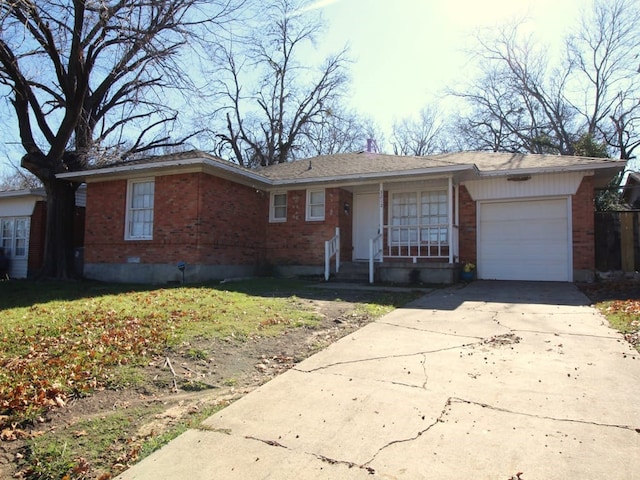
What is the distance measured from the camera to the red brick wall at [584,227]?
11703mm

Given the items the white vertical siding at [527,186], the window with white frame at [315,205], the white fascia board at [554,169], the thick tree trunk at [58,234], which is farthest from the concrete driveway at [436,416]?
the thick tree trunk at [58,234]

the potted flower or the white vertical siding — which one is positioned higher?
the white vertical siding

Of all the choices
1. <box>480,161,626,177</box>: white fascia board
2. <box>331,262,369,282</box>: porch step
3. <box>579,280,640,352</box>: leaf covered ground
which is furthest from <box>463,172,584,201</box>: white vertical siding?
<box>331,262,369,282</box>: porch step

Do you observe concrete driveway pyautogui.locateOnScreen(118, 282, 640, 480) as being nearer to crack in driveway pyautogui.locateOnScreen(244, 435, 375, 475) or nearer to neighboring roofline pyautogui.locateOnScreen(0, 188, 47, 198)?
crack in driveway pyautogui.locateOnScreen(244, 435, 375, 475)

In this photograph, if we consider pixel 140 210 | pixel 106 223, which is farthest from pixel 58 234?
pixel 140 210

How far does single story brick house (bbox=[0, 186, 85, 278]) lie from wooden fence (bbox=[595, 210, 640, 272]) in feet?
57.0

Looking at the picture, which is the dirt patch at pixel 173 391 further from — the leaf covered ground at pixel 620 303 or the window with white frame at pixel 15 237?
the window with white frame at pixel 15 237

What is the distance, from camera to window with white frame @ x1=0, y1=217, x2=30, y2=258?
687 inches

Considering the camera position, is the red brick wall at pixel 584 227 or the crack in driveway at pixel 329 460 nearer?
the crack in driveway at pixel 329 460

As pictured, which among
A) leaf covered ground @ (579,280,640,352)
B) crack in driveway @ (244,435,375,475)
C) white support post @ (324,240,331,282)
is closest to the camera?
crack in driveway @ (244,435,375,475)

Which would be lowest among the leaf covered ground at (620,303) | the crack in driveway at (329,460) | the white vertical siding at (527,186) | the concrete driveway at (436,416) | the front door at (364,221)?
the crack in driveway at (329,460)

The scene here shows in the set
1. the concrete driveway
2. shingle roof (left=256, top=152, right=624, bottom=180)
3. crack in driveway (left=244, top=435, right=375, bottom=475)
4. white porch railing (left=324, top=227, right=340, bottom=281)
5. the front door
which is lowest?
crack in driveway (left=244, top=435, right=375, bottom=475)

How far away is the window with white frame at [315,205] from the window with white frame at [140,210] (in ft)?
15.7

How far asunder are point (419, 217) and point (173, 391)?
1060 centimetres
